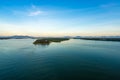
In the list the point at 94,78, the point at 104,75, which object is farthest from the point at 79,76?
the point at 104,75

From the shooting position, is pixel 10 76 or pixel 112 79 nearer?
pixel 112 79

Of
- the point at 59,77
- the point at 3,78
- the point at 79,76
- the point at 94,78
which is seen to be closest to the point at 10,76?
the point at 3,78

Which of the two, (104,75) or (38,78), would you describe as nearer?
(38,78)

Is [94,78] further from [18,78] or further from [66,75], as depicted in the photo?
[18,78]

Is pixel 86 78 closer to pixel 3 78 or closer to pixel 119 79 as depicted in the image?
pixel 119 79

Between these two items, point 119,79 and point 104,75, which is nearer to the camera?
point 119,79

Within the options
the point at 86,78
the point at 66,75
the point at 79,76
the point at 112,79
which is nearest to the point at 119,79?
the point at 112,79

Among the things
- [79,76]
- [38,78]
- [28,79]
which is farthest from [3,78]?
[79,76]

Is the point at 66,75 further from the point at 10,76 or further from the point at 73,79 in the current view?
the point at 10,76
